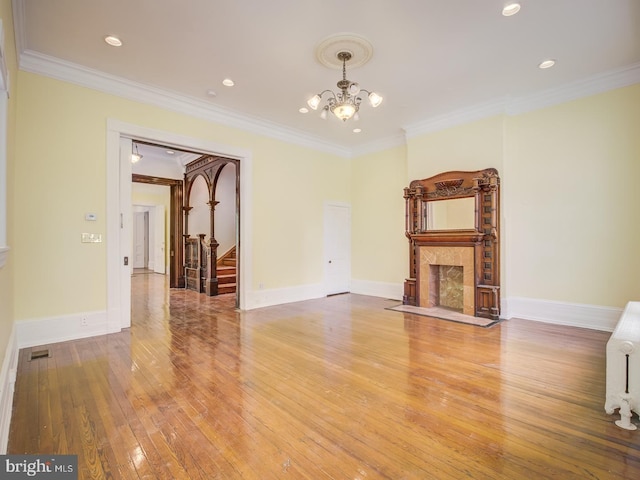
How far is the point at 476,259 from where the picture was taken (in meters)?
5.21

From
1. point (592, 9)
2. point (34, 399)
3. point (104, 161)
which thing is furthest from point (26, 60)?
point (592, 9)

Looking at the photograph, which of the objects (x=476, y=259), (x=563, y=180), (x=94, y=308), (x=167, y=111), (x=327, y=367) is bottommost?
(x=327, y=367)

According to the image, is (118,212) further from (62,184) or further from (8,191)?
(8,191)

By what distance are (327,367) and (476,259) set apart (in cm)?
331

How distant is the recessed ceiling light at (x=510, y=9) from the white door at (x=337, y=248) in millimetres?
4680

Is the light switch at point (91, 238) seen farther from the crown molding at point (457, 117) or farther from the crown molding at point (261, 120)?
the crown molding at point (457, 117)

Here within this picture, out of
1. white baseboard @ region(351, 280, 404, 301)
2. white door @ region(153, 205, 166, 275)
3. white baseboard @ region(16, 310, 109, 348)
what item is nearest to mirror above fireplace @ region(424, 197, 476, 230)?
white baseboard @ region(351, 280, 404, 301)

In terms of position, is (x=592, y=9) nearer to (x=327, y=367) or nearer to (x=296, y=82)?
(x=296, y=82)

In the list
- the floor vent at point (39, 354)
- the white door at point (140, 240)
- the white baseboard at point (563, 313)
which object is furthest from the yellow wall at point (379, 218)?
the white door at point (140, 240)

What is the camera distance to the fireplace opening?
5664 millimetres

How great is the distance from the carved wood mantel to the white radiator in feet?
9.16

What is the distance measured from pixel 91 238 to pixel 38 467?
123 inches

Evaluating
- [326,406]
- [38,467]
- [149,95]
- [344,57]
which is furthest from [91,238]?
[344,57]

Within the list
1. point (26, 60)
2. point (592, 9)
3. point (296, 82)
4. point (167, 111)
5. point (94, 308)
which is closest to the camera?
point (592, 9)
